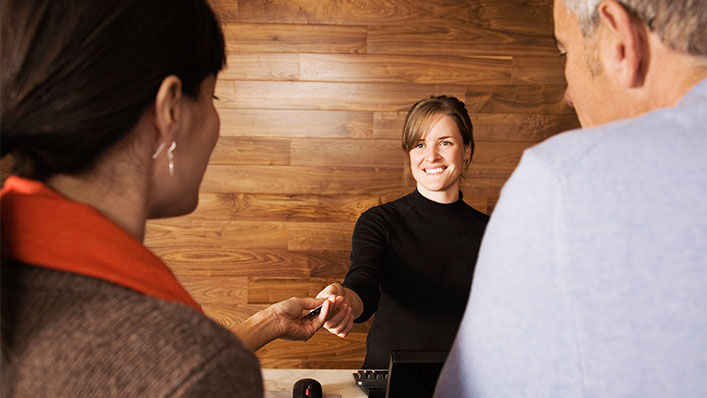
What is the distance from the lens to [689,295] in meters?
0.51

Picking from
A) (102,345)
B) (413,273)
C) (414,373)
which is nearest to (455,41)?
(413,273)

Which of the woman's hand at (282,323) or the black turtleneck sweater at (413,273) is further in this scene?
the black turtleneck sweater at (413,273)

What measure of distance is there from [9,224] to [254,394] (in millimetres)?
313

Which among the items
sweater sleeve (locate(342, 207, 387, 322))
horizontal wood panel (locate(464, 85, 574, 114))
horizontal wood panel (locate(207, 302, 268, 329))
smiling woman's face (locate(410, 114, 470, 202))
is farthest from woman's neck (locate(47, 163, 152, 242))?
horizontal wood panel (locate(464, 85, 574, 114))

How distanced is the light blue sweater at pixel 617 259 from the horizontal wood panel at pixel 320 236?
8.64ft

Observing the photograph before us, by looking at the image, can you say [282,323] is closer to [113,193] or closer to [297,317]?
[297,317]

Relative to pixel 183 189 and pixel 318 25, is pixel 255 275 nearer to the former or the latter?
pixel 318 25

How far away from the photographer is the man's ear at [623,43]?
2.19 ft

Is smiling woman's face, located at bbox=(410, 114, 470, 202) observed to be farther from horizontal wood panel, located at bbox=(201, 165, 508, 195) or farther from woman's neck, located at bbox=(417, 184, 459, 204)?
horizontal wood panel, located at bbox=(201, 165, 508, 195)

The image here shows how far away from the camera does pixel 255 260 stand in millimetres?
3180

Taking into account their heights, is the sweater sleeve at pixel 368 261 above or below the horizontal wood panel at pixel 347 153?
below

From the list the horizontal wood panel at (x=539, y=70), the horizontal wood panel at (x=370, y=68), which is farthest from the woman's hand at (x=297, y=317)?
the horizontal wood panel at (x=539, y=70)

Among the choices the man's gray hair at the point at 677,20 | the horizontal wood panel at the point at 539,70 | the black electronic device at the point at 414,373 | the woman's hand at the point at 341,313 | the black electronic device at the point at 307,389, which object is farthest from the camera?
the horizontal wood panel at the point at 539,70

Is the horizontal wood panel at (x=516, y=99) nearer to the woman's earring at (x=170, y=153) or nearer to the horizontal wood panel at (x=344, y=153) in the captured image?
the horizontal wood panel at (x=344, y=153)
